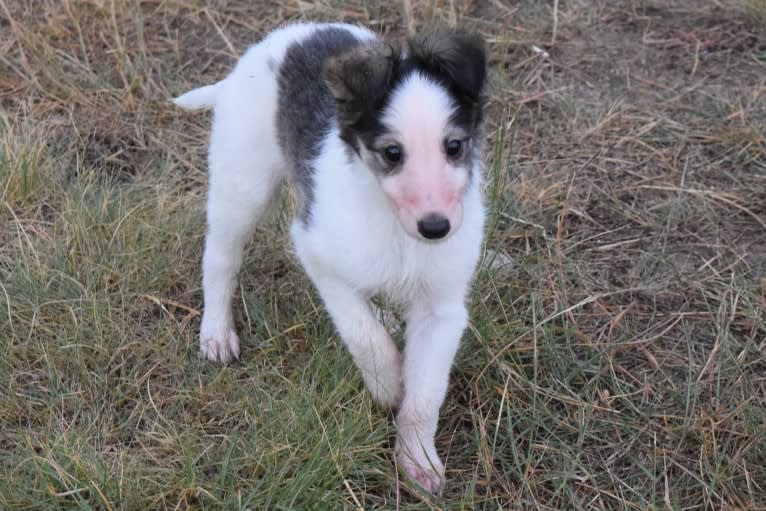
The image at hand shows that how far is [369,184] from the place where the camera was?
350 cm

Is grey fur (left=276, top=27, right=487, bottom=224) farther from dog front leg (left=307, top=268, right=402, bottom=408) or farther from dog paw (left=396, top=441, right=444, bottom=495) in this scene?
dog paw (left=396, top=441, right=444, bottom=495)

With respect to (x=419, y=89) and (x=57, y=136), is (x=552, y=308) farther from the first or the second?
(x=57, y=136)

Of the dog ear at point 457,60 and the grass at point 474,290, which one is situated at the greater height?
the dog ear at point 457,60

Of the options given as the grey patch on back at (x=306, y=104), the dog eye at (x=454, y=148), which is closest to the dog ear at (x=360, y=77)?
the dog eye at (x=454, y=148)

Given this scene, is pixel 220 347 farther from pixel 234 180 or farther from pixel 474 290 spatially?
pixel 474 290

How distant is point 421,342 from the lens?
3.78 meters

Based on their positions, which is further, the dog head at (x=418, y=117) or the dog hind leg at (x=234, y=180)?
the dog hind leg at (x=234, y=180)

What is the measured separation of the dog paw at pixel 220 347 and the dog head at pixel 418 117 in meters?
1.31

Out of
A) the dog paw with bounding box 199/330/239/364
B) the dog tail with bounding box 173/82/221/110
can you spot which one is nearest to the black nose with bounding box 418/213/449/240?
the dog paw with bounding box 199/330/239/364

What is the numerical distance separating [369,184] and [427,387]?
0.75 metres

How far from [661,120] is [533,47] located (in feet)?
3.25

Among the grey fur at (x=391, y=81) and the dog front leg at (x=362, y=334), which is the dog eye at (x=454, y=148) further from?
the dog front leg at (x=362, y=334)

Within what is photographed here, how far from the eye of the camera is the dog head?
3.10 metres

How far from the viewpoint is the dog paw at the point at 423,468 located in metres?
3.68
